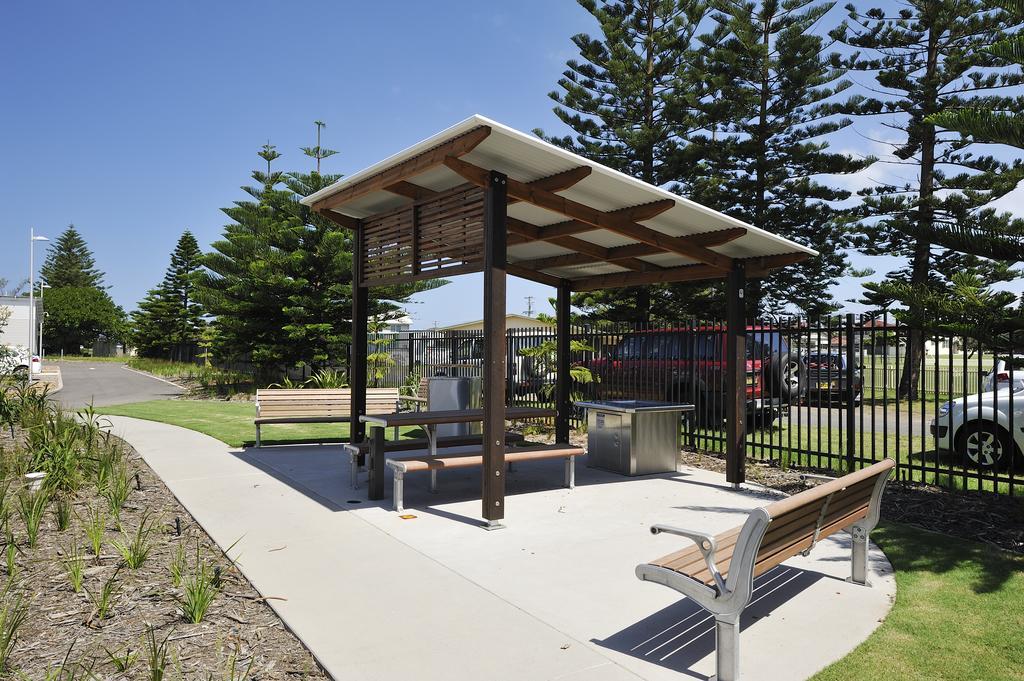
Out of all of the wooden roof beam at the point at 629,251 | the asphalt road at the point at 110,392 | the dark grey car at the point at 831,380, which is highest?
the wooden roof beam at the point at 629,251

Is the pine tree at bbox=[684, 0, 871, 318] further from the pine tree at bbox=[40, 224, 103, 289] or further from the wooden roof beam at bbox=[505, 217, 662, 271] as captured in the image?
the pine tree at bbox=[40, 224, 103, 289]

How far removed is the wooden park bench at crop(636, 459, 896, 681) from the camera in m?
3.12

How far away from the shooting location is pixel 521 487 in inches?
314

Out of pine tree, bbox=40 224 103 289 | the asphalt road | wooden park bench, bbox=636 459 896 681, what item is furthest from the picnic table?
pine tree, bbox=40 224 103 289

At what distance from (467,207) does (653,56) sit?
17.6 m

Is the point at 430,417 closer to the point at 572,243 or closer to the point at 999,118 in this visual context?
the point at 572,243

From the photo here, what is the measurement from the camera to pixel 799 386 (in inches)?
311

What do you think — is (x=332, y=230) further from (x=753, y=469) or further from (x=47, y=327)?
(x=47, y=327)

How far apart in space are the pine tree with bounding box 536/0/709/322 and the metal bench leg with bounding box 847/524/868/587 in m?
16.7

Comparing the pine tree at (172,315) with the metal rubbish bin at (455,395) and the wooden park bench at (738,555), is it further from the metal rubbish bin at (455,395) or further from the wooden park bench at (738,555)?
the wooden park bench at (738,555)

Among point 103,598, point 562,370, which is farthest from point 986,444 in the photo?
point 103,598

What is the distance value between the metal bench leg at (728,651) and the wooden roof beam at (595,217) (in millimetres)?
4077

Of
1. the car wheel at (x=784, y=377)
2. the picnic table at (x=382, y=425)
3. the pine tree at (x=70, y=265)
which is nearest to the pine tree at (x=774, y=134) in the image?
the car wheel at (x=784, y=377)

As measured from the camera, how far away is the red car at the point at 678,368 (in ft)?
35.0
